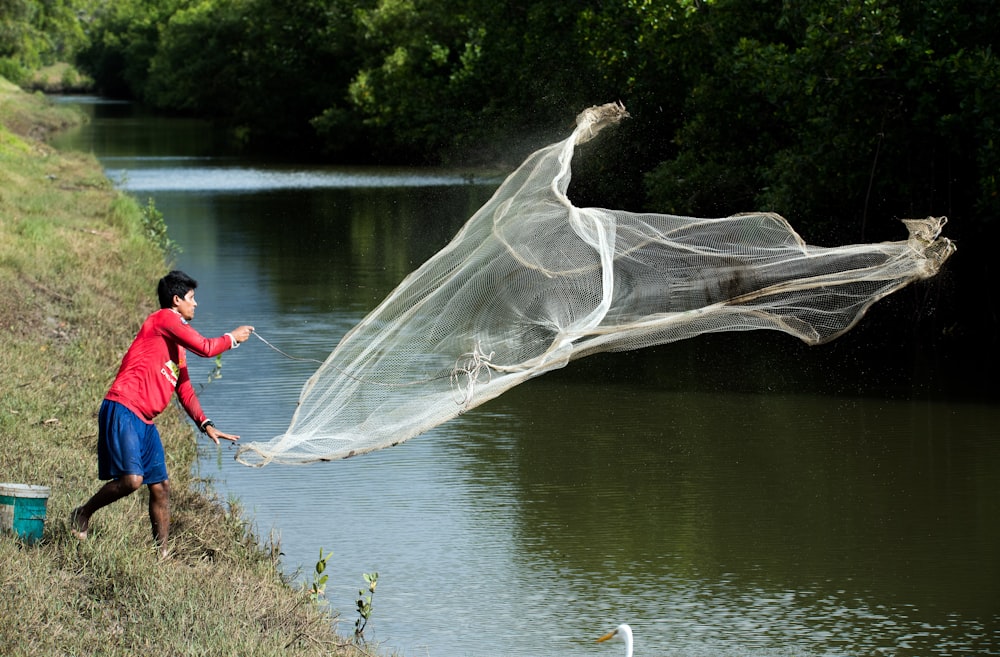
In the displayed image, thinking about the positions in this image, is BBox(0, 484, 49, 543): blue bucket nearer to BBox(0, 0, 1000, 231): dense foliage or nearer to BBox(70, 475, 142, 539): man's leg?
BBox(70, 475, 142, 539): man's leg

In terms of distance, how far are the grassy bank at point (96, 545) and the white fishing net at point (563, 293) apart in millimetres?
855

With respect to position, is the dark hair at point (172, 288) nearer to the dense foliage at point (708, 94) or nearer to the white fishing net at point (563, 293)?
the white fishing net at point (563, 293)

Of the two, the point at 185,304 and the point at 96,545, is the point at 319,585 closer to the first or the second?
the point at 96,545

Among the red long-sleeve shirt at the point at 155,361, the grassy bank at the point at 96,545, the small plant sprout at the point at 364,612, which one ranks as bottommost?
the small plant sprout at the point at 364,612

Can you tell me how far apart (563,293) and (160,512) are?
9.21 ft

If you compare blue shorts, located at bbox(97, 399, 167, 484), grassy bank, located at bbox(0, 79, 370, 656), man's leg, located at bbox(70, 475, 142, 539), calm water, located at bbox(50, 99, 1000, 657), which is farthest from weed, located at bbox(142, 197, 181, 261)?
blue shorts, located at bbox(97, 399, 167, 484)

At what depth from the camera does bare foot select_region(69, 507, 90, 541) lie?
653cm

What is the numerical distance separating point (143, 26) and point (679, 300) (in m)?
98.3

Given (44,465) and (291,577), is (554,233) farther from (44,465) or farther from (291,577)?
(44,465)

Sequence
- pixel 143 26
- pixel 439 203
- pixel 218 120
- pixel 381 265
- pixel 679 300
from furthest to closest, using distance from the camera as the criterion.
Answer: pixel 143 26, pixel 218 120, pixel 439 203, pixel 381 265, pixel 679 300

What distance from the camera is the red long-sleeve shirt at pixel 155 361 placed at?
6.43 m

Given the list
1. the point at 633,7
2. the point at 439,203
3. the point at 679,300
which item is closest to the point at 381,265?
the point at 633,7

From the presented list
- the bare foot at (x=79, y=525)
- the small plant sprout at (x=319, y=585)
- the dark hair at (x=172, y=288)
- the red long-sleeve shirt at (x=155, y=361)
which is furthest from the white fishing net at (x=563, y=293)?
the bare foot at (x=79, y=525)

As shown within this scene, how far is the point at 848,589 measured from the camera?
7.52 metres
